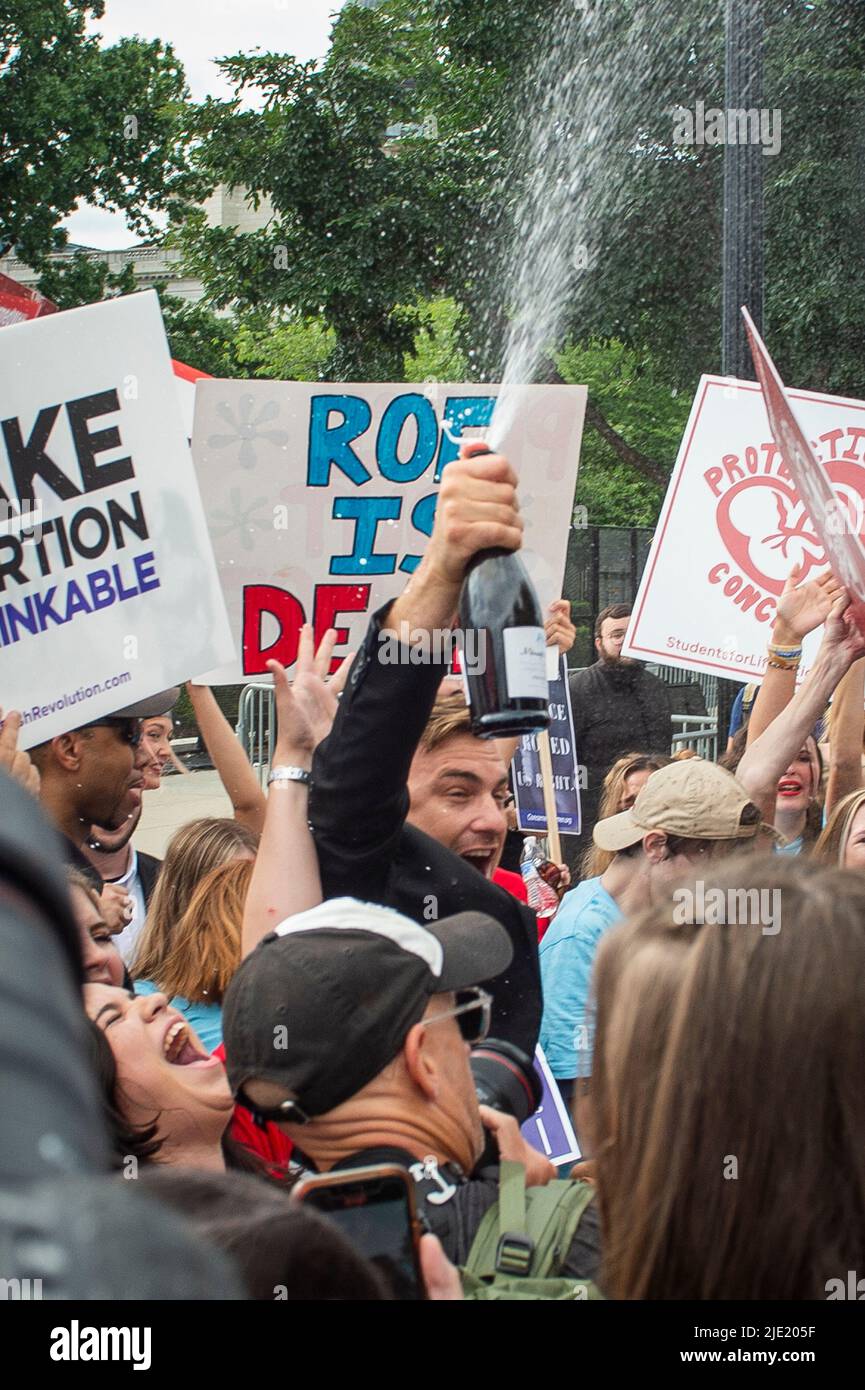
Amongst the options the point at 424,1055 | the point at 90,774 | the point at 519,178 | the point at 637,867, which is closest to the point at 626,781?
the point at 637,867

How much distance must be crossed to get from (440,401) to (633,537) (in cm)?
1020

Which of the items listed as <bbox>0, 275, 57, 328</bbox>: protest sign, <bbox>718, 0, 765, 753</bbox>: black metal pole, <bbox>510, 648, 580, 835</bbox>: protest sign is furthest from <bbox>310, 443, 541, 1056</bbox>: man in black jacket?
<bbox>718, 0, 765, 753</bbox>: black metal pole

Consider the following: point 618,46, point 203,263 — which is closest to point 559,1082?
point 618,46

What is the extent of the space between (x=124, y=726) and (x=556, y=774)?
109 inches

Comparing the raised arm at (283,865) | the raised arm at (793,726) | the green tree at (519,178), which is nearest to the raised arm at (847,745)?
the raised arm at (793,726)

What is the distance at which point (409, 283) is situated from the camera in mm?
16562

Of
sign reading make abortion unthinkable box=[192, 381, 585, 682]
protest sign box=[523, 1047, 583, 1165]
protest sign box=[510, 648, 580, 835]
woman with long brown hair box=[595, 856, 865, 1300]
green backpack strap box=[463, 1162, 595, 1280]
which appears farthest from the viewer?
protest sign box=[510, 648, 580, 835]

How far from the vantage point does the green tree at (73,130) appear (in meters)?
19.6

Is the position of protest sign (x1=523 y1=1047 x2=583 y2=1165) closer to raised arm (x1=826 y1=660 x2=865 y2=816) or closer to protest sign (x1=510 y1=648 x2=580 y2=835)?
raised arm (x1=826 y1=660 x2=865 y2=816)

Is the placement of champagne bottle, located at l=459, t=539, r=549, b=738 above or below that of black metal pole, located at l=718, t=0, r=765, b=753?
below

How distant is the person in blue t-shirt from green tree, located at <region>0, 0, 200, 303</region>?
1774 centimetres

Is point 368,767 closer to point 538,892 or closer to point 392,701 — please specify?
point 392,701

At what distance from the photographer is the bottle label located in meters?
2.12

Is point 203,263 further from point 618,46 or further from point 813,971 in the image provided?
point 813,971
